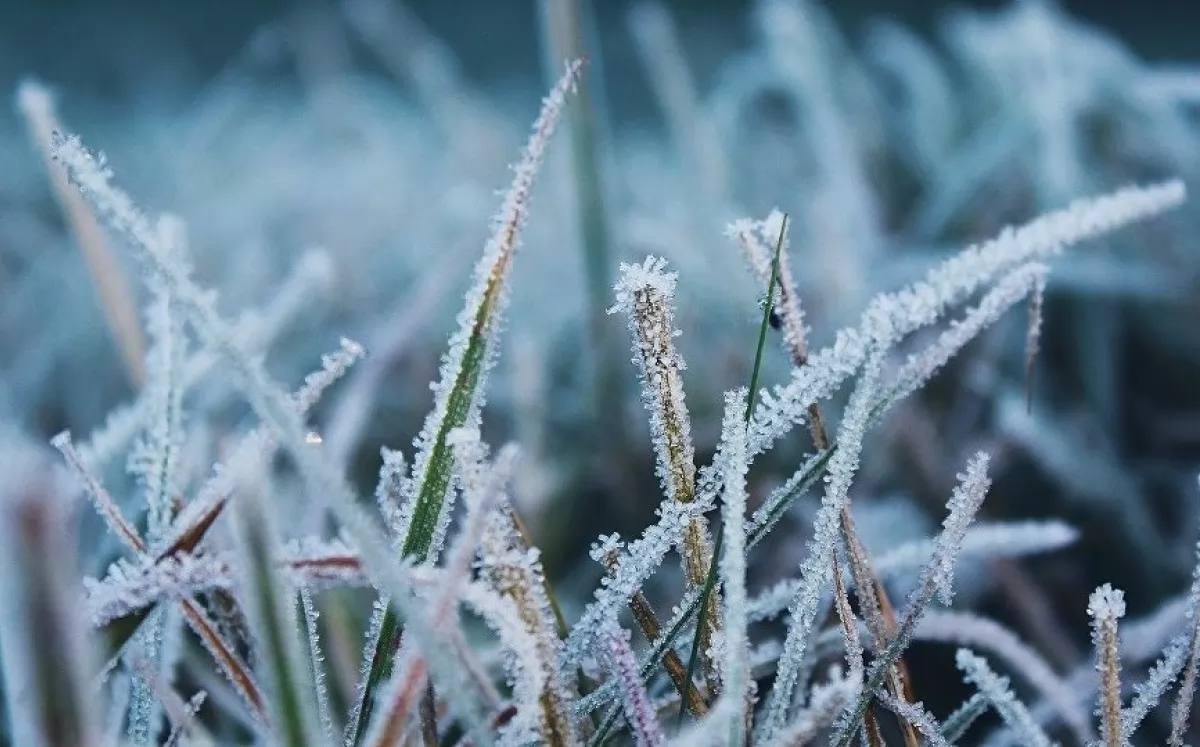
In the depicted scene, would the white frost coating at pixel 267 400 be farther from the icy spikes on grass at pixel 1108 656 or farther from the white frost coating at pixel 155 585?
the icy spikes on grass at pixel 1108 656

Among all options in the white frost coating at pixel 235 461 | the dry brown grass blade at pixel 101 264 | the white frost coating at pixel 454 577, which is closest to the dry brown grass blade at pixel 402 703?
the white frost coating at pixel 454 577

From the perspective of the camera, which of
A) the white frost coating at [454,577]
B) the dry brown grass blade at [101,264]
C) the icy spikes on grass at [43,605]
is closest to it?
the icy spikes on grass at [43,605]

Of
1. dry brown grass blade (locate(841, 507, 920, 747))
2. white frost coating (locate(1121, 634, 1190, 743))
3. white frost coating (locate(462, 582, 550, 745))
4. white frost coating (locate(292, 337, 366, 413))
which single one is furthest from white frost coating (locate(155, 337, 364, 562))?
white frost coating (locate(1121, 634, 1190, 743))

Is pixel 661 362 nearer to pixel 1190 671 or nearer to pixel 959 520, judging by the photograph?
pixel 959 520

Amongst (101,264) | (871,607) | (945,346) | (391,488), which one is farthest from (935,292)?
(101,264)

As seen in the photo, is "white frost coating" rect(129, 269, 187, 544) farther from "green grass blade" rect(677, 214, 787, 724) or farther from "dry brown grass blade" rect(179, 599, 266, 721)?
"green grass blade" rect(677, 214, 787, 724)

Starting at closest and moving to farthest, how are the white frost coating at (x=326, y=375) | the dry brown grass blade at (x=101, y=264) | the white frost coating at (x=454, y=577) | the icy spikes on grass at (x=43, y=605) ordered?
the icy spikes on grass at (x=43, y=605)
the white frost coating at (x=454, y=577)
the white frost coating at (x=326, y=375)
the dry brown grass blade at (x=101, y=264)

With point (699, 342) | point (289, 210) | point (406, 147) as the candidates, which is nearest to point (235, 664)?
point (699, 342)
